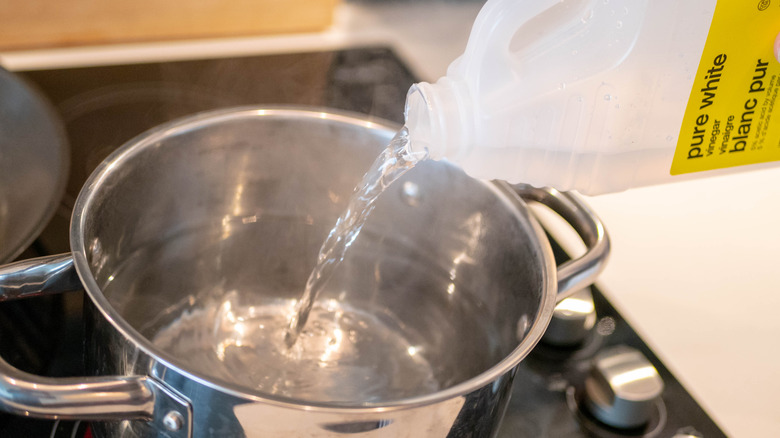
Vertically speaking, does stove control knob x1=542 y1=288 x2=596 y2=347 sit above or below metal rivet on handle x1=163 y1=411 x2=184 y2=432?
below

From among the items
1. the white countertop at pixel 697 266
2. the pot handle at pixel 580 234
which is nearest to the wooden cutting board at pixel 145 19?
the white countertop at pixel 697 266

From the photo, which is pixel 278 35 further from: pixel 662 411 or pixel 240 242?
pixel 662 411

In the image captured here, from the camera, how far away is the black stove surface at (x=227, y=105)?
1.86 feet

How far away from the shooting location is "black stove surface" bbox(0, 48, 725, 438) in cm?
57

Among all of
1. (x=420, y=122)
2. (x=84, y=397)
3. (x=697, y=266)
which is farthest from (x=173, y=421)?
(x=697, y=266)

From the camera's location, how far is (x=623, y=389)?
0.55 meters

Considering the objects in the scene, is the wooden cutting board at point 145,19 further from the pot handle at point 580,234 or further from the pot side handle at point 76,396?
the pot side handle at point 76,396

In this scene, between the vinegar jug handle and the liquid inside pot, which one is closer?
the vinegar jug handle

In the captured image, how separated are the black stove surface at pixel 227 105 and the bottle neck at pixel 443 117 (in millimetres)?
215

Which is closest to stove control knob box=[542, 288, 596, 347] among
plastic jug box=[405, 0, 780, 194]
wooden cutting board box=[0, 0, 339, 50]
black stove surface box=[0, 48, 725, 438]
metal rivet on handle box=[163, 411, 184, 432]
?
black stove surface box=[0, 48, 725, 438]

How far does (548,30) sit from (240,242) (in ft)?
1.04

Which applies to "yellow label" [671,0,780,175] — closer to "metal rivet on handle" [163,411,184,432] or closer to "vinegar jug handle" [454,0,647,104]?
"vinegar jug handle" [454,0,647,104]

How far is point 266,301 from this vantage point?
26.4 inches

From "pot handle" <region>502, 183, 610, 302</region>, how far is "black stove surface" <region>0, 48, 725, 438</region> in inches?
4.4
